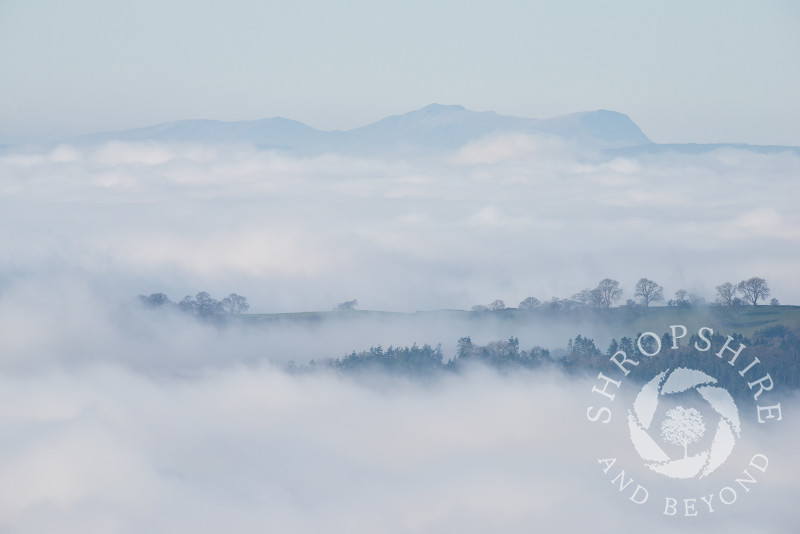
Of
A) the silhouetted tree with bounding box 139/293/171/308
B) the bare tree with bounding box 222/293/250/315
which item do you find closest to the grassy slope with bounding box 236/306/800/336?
the bare tree with bounding box 222/293/250/315

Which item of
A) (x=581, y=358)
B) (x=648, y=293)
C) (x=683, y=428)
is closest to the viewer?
(x=683, y=428)

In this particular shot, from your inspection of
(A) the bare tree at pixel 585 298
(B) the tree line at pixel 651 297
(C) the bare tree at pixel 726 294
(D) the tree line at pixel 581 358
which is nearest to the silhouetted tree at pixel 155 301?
(D) the tree line at pixel 581 358

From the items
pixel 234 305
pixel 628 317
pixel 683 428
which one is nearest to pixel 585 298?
A: pixel 628 317

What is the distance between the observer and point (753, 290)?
13862 cm

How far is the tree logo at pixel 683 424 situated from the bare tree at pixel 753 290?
44.6m

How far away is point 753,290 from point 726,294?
5.25 metres

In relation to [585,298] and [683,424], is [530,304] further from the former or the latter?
[683,424]

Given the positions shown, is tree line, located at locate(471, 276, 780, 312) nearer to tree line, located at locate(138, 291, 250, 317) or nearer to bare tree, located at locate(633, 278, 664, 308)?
bare tree, located at locate(633, 278, 664, 308)

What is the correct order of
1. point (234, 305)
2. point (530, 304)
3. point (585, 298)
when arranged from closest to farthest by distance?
point (585, 298) < point (530, 304) < point (234, 305)

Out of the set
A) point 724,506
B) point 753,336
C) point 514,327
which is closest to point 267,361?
point 514,327

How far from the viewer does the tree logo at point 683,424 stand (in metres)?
78.0

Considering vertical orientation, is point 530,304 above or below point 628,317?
above

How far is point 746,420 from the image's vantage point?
288ft

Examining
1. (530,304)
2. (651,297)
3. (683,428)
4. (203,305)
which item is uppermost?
(651,297)
